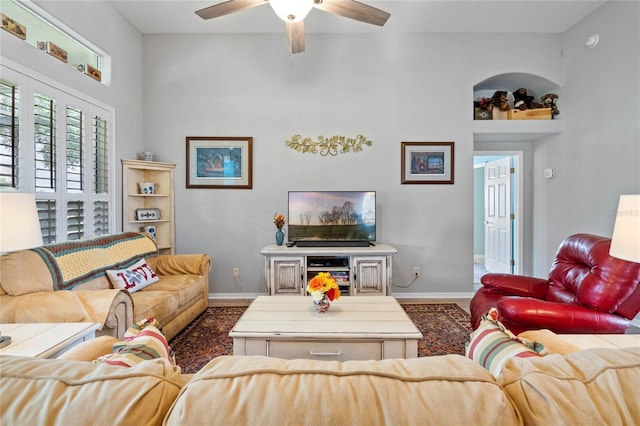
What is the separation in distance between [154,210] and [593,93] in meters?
5.28

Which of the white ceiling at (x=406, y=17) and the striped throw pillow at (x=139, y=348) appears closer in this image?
the striped throw pillow at (x=139, y=348)

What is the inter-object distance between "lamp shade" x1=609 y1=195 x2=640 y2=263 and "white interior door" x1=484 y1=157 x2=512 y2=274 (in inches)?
142

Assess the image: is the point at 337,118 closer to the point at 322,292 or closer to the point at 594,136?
the point at 322,292

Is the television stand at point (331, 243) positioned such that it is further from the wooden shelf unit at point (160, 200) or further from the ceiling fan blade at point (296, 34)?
the ceiling fan blade at point (296, 34)

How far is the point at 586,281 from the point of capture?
1.93 metres

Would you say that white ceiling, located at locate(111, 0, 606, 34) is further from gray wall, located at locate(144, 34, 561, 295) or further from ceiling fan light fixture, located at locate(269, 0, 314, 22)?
ceiling fan light fixture, located at locate(269, 0, 314, 22)

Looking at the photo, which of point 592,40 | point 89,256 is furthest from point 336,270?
point 592,40

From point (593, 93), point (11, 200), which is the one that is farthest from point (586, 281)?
point (11, 200)

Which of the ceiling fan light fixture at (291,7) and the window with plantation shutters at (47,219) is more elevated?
the ceiling fan light fixture at (291,7)

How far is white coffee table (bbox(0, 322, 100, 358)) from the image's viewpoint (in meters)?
1.25

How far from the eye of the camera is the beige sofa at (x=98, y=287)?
1.79 meters

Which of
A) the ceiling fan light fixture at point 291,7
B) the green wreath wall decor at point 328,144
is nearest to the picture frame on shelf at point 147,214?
the green wreath wall decor at point 328,144

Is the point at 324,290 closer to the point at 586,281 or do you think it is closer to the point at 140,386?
the point at 140,386

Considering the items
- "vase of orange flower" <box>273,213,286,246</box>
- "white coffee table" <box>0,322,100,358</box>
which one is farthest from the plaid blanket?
"vase of orange flower" <box>273,213,286,246</box>
